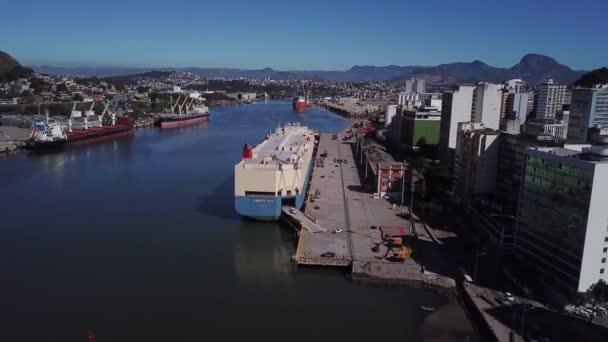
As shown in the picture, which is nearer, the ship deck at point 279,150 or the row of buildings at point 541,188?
the row of buildings at point 541,188

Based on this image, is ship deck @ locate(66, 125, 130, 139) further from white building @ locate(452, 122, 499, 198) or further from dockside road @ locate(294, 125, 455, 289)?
white building @ locate(452, 122, 499, 198)

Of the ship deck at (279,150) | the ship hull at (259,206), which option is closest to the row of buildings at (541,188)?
the ship hull at (259,206)

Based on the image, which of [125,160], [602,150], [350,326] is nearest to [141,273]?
[350,326]

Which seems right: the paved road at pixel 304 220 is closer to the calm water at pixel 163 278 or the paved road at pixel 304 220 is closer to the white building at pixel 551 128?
the calm water at pixel 163 278

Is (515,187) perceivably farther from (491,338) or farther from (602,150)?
(491,338)

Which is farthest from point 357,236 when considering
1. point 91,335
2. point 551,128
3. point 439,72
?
point 439,72
